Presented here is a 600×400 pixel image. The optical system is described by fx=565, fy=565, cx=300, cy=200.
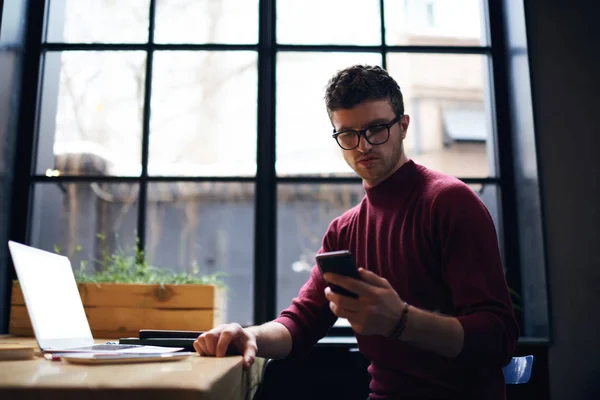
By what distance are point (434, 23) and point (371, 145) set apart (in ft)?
4.29

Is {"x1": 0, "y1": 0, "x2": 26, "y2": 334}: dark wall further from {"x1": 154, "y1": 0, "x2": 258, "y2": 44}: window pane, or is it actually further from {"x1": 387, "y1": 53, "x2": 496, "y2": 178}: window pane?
{"x1": 387, "y1": 53, "x2": 496, "y2": 178}: window pane

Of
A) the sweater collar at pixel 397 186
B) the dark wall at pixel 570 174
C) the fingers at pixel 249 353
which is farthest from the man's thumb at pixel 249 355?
the dark wall at pixel 570 174

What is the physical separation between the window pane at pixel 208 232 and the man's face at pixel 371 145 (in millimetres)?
891

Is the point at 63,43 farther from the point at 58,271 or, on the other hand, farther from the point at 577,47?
the point at 577,47

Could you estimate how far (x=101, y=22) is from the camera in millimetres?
2625

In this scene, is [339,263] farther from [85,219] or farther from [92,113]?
[92,113]

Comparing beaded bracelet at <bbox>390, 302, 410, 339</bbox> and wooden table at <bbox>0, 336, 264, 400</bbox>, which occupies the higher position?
beaded bracelet at <bbox>390, 302, 410, 339</bbox>

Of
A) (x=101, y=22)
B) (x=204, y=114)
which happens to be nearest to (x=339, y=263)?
(x=204, y=114)

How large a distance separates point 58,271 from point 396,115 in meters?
1.04

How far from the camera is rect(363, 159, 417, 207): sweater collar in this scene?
5.26 feet

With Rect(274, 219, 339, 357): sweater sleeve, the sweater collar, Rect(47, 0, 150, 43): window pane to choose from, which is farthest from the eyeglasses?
Rect(47, 0, 150, 43): window pane

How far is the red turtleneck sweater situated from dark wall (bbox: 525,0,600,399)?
88cm

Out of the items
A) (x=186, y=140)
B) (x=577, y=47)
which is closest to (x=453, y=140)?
(x=577, y=47)

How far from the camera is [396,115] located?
5.32 feet
